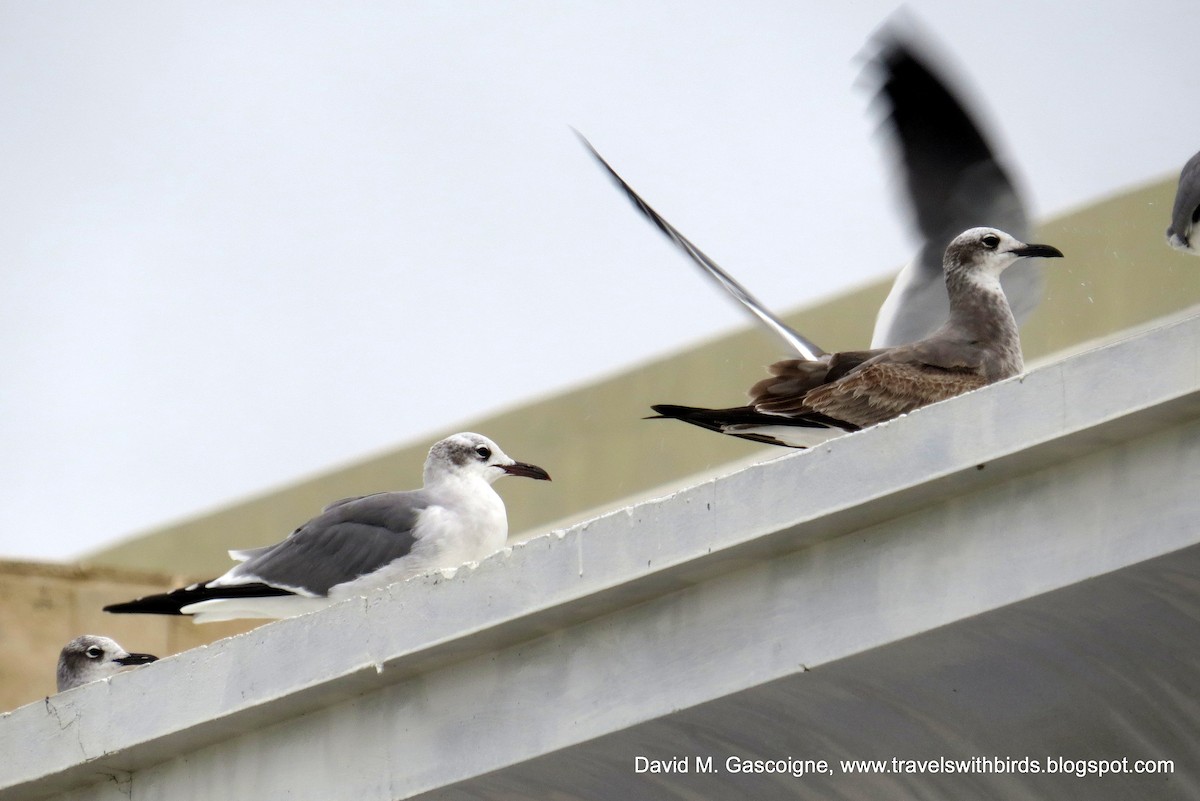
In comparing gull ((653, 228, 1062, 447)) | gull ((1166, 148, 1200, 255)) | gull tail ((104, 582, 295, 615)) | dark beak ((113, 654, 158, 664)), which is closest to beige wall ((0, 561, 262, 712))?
dark beak ((113, 654, 158, 664))

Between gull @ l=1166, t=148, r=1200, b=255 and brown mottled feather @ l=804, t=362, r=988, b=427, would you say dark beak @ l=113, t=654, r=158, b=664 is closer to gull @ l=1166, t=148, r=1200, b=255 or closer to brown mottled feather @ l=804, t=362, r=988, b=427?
brown mottled feather @ l=804, t=362, r=988, b=427

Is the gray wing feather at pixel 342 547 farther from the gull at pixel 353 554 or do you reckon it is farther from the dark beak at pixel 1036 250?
the dark beak at pixel 1036 250

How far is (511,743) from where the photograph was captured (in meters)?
3.60

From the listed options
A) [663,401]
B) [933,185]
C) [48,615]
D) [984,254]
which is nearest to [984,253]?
[984,254]

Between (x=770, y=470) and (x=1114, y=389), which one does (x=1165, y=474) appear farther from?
(x=770, y=470)

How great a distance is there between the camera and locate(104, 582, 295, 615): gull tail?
15.4ft

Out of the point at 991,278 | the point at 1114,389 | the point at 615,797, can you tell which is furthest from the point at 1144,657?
the point at 991,278

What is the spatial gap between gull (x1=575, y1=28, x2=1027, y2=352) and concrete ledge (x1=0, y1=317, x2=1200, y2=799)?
7.87 feet

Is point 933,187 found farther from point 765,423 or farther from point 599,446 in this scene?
point 599,446

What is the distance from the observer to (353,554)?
465cm

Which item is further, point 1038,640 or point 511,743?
point 511,743

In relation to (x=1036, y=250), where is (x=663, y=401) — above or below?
above

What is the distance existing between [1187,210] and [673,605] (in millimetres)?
1706

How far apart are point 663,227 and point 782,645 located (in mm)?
2111
